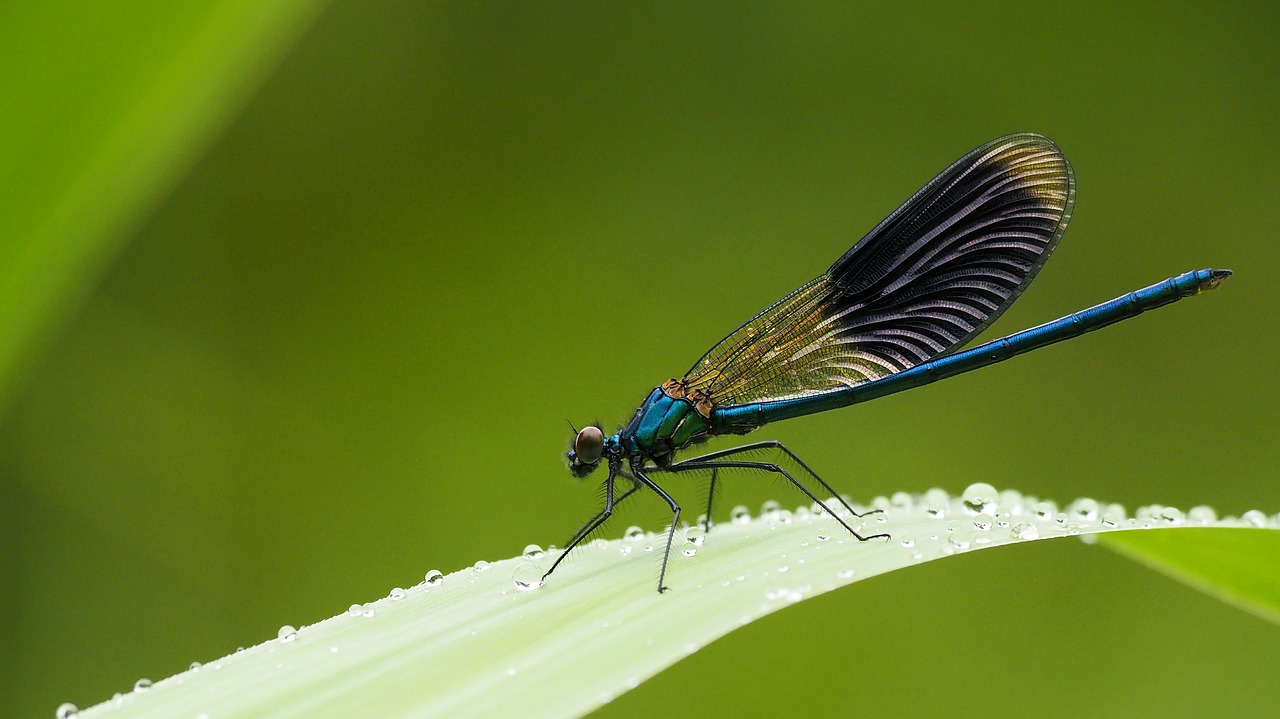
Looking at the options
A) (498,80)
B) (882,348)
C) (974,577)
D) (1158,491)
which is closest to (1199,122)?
(1158,491)

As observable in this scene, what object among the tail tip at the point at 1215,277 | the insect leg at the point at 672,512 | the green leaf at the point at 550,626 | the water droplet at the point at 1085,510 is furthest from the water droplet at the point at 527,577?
the tail tip at the point at 1215,277

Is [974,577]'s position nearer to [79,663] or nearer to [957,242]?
[957,242]

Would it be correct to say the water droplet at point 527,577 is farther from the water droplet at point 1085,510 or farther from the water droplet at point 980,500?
the water droplet at point 1085,510

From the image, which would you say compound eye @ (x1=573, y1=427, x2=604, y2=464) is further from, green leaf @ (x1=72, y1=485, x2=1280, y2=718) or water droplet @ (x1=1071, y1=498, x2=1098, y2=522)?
water droplet @ (x1=1071, y1=498, x2=1098, y2=522)

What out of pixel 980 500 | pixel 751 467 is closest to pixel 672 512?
pixel 751 467

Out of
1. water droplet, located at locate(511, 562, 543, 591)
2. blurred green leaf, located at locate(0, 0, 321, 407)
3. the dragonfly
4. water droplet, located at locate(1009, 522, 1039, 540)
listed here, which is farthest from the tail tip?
blurred green leaf, located at locate(0, 0, 321, 407)
